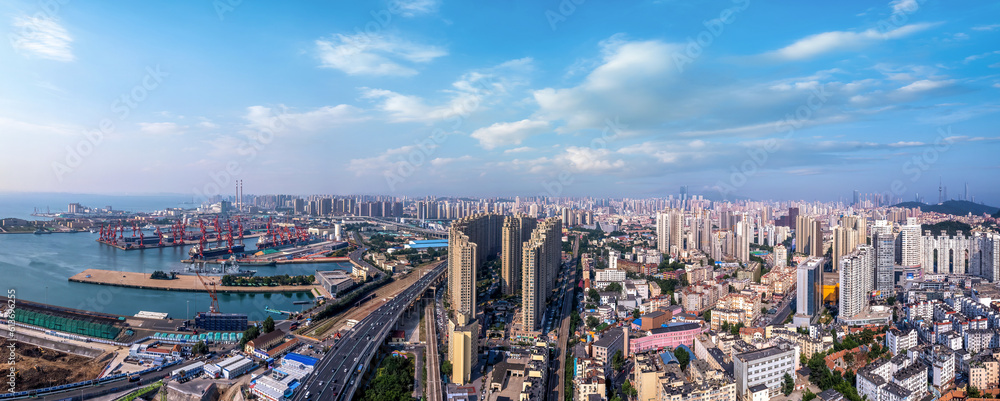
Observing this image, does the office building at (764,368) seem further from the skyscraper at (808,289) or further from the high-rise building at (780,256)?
the high-rise building at (780,256)

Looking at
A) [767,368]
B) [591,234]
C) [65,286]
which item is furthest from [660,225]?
[65,286]

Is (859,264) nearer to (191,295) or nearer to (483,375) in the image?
(483,375)

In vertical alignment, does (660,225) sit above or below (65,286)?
above

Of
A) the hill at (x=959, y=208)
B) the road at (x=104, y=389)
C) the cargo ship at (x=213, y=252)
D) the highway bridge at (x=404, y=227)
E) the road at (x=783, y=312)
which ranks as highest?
the hill at (x=959, y=208)

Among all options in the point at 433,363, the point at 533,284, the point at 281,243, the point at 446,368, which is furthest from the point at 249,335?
the point at 281,243

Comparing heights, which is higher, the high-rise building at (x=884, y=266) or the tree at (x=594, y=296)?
the high-rise building at (x=884, y=266)

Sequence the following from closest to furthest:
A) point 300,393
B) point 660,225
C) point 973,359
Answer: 1. point 300,393
2. point 973,359
3. point 660,225

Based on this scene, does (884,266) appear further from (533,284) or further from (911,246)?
(533,284)

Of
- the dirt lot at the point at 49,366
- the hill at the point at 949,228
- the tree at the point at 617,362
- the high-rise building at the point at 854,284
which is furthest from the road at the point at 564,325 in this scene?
the hill at the point at 949,228
